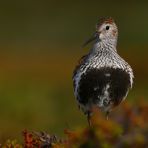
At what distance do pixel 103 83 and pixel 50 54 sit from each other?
1846 centimetres

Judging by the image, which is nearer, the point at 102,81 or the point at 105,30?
the point at 102,81

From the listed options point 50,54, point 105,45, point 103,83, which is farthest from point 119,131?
point 50,54

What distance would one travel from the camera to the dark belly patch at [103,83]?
872cm

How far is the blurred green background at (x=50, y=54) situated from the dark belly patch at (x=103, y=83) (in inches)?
53.8

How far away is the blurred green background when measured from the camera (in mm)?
16875

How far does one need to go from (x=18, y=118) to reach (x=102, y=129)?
11682 millimetres

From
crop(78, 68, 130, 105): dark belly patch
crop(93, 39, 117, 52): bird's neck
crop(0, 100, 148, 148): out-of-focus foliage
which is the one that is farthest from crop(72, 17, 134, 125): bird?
crop(0, 100, 148, 148): out-of-focus foliage

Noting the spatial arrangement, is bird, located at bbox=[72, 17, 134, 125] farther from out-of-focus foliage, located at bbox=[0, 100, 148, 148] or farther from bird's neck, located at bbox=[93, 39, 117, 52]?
out-of-focus foliage, located at bbox=[0, 100, 148, 148]

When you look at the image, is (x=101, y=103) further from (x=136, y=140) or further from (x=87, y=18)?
(x=87, y=18)

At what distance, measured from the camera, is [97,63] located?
8.90m

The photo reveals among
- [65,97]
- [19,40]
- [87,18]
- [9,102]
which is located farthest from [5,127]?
[87,18]

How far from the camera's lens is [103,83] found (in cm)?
869

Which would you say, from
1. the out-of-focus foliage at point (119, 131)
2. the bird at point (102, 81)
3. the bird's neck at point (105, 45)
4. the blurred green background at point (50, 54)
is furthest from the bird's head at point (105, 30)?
the out-of-focus foliage at point (119, 131)

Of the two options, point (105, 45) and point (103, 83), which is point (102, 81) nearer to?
point (103, 83)
